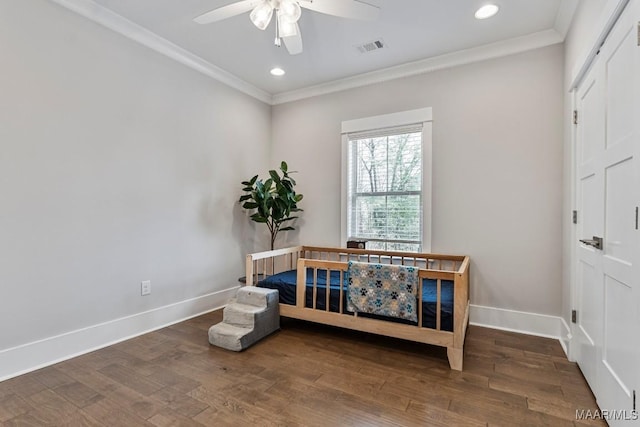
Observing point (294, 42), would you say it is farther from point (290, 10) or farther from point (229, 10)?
point (229, 10)

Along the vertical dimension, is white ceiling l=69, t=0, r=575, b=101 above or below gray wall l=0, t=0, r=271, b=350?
above

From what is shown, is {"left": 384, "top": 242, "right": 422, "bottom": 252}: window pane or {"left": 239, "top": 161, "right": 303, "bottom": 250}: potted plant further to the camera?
{"left": 239, "top": 161, "right": 303, "bottom": 250}: potted plant

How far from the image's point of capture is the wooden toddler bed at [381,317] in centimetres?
225

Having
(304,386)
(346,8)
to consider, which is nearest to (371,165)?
(346,8)

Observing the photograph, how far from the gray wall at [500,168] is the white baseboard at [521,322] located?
6 cm

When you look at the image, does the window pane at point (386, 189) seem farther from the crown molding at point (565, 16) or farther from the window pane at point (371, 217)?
the crown molding at point (565, 16)

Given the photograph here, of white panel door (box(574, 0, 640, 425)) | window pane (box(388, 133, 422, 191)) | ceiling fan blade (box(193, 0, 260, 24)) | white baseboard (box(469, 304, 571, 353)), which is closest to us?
white panel door (box(574, 0, 640, 425))

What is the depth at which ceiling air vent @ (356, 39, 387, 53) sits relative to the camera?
295 cm

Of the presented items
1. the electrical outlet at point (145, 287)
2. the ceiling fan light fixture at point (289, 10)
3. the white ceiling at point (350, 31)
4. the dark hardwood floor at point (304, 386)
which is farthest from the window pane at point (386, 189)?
the electrical outlet at point (145, 287)

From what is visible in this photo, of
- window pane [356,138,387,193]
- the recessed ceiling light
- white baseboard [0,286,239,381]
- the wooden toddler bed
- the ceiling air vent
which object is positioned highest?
the recessed ceiling light

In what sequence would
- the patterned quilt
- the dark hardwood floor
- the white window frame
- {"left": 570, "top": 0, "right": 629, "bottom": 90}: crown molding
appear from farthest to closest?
the white window frame
the patterned quilt
the dark hardwood floor
{"left": 570, "top": 0, "right": 629, "bottom": 90}: crown molding

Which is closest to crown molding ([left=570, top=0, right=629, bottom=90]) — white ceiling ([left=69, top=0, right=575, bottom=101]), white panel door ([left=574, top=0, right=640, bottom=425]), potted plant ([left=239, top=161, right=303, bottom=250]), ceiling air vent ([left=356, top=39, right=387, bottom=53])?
white panel door ([left=574, top=0, right=640, bottom=425])

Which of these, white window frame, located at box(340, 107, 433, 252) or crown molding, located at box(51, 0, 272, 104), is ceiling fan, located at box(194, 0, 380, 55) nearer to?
crown molding, located at box(51, 0, 272, 104)

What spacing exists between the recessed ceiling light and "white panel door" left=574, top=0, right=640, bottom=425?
907 millimetres
